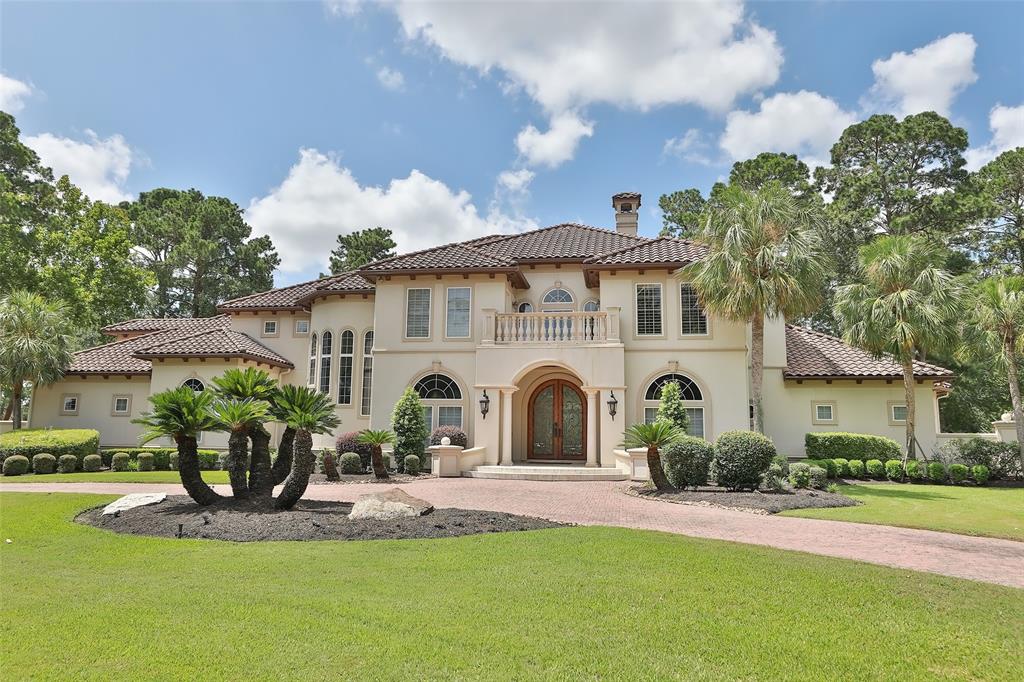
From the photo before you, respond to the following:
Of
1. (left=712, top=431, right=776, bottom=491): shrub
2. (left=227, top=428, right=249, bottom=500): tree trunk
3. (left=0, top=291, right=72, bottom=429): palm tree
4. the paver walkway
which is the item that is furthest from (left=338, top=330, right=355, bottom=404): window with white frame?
(left=712, top=431, right=776, bottom=491): shrub

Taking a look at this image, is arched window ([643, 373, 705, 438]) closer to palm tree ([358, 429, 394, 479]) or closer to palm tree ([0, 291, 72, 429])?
palm tree ([358, 429, 394, 479])

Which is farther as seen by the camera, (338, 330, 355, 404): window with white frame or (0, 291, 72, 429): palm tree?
(338, 330, 355, 404): window with white frame

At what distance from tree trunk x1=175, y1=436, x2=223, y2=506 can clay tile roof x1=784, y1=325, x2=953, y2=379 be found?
18908 millimetres

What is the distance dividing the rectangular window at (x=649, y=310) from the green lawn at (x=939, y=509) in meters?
7.56

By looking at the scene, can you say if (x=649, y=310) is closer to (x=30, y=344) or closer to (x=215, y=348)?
(x=215, y=348)

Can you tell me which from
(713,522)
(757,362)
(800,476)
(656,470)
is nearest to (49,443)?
(656,470)

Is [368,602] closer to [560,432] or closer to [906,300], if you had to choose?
[560,432]

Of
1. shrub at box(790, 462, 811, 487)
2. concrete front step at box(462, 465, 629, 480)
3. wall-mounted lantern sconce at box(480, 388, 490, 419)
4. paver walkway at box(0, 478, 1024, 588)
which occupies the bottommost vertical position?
paver walkway at box(0, 478, 1024, 588)

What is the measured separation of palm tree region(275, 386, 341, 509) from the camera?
35.8 feet

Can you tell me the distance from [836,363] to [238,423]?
803 inches

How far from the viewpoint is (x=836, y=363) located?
22.5 metres

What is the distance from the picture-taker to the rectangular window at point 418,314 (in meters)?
22.2

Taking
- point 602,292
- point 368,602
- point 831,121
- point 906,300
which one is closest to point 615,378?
point 602,292

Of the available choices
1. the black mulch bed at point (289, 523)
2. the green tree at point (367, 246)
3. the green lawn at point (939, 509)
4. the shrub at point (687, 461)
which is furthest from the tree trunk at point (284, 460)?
the green tree at point (367, 246)
